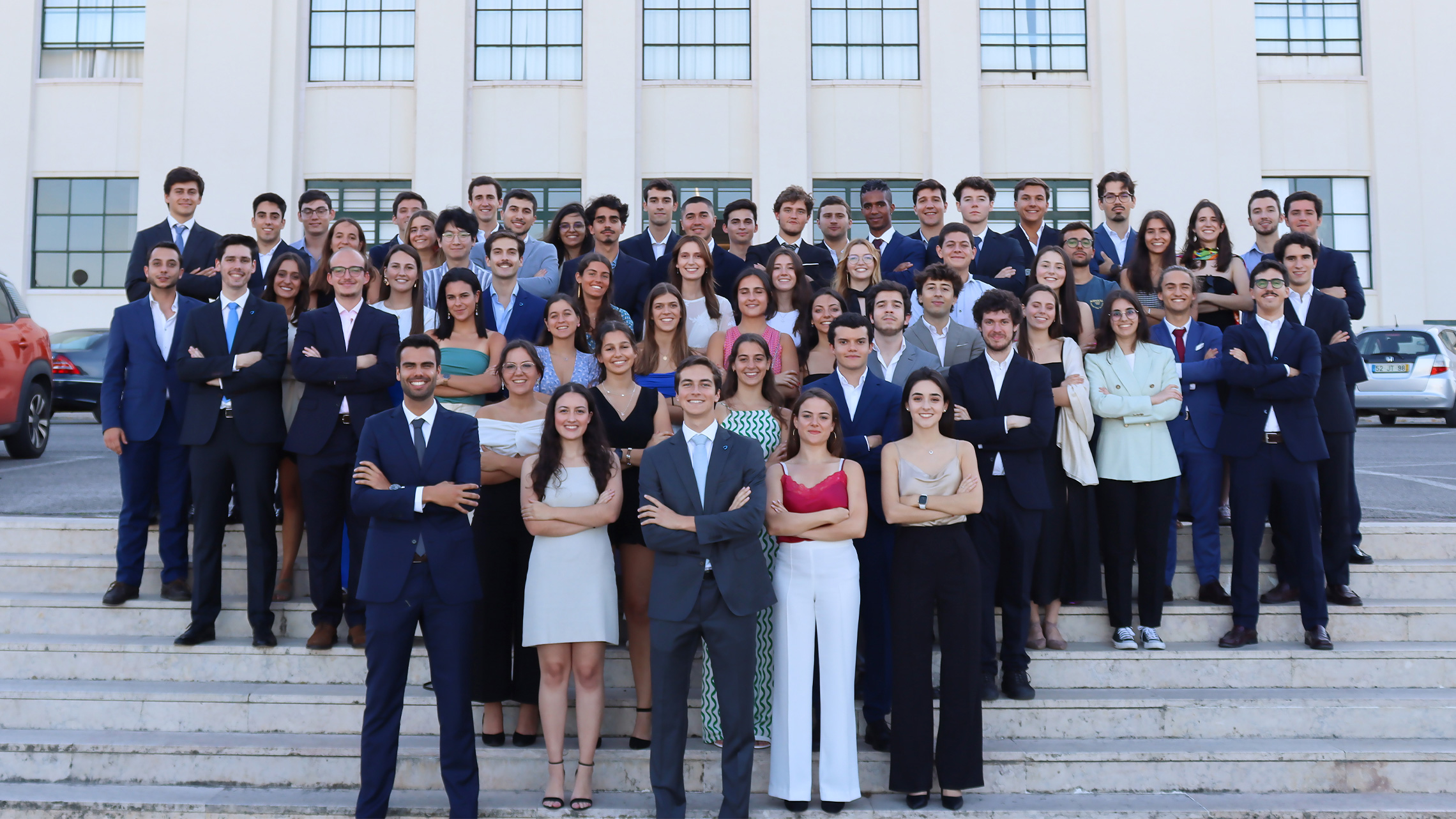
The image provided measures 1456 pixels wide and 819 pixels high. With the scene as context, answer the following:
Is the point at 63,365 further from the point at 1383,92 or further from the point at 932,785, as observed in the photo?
the point at 1383,92

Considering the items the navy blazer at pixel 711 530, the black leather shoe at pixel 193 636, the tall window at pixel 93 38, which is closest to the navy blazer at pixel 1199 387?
the navy blazer at pixel 711 530

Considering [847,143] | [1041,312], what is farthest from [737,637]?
[847,143]

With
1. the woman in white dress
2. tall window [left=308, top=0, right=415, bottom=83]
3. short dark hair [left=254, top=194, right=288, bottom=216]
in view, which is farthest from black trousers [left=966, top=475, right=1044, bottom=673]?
tall window [left=308, top=0, right=415, bottom=83]

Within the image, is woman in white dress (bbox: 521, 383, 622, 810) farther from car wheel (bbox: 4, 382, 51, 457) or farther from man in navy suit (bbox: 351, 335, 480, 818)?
car wheel (bbox: 4, 382, 51, 457)

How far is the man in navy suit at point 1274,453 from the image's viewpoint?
5.72 metres

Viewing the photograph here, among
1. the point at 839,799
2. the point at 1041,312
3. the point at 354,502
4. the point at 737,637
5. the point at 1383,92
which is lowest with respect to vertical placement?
the point at 839,799

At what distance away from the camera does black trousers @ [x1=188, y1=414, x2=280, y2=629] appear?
18.2 feet

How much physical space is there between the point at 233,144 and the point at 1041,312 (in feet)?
58.3

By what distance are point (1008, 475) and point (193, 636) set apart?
4.50 m

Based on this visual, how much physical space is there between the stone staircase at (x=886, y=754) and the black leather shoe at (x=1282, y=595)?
2.9 inches

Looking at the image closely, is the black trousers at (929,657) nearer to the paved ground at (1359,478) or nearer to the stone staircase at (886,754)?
the stone staircase at (886,754)

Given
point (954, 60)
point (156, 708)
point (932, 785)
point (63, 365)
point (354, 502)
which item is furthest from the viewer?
point (954, 60)

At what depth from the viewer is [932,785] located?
4879 mm

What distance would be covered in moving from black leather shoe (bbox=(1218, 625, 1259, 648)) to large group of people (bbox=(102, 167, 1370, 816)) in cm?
2
